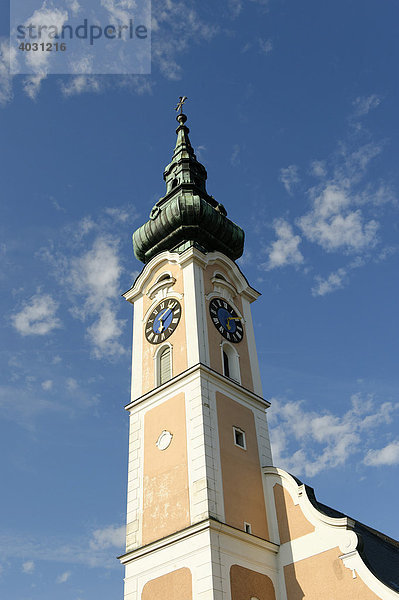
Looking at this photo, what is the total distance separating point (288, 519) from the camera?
17203mm

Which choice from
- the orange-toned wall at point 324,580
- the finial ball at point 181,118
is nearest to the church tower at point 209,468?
the orange-toned wall at point 324,580

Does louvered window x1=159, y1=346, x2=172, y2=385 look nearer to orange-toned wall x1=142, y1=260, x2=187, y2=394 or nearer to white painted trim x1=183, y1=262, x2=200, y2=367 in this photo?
orange-toned wall x1=142, y1=260, x2=187, y2=394

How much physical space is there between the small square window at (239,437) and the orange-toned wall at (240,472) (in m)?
0.12

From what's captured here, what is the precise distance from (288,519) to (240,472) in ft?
5.76

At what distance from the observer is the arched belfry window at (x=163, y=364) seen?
20234mm

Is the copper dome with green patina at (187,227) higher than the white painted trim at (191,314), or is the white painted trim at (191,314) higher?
the copper dome with green patina at (187,227)

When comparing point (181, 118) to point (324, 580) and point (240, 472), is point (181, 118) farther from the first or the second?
point (324, 580)

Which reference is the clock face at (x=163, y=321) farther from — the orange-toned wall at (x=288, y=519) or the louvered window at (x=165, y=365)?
the orange-toned wall at (x=288, y=519)

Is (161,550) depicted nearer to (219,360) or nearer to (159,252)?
(219,360)

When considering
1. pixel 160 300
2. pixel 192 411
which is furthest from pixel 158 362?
pixel 192 411

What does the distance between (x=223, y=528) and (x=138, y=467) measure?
12.6ft

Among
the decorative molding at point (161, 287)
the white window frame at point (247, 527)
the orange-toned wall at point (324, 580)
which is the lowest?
the orange-toned wall at point (324, 580)

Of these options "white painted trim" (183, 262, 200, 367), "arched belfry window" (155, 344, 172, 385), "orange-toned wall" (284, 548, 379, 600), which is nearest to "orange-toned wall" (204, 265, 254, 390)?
"white painted trim" (183, 262, 200, 367)

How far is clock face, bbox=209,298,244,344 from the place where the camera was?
2112 centimetres
